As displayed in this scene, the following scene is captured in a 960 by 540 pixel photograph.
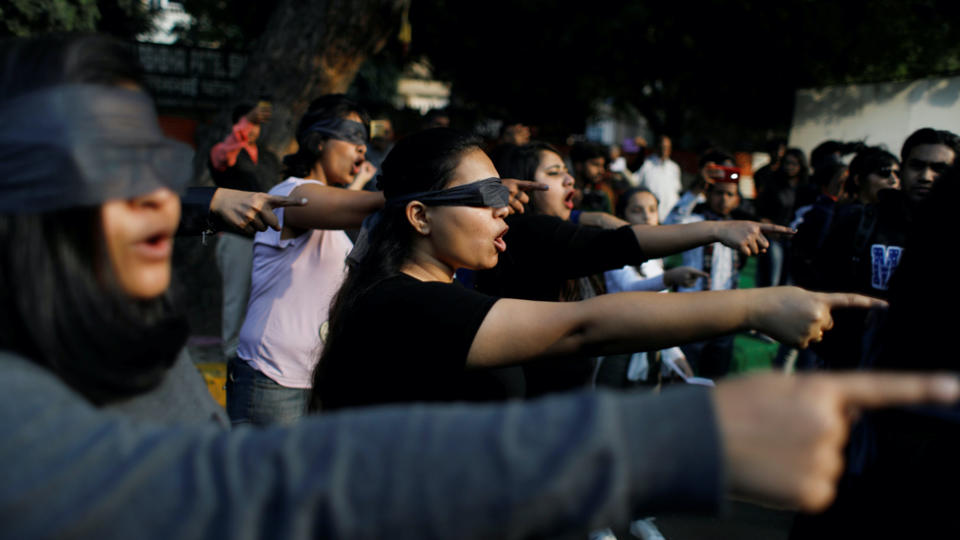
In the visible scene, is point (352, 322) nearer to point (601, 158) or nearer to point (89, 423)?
point (89, 423)

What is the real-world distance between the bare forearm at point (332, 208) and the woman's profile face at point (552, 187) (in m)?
1.63

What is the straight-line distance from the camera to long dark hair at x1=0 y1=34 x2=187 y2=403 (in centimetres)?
116

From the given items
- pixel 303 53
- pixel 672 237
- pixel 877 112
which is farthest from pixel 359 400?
pixel 877 112

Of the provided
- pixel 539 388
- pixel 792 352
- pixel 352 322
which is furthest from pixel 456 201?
pixel 792 352

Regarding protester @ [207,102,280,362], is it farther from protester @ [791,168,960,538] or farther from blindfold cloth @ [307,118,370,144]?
protester @ [791,168,960,538]

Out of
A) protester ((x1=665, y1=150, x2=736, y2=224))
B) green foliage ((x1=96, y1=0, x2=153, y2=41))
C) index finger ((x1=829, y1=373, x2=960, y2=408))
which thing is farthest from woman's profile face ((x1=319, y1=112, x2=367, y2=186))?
green foliage ((x1=96, y1=0, x2=153, y2=41))

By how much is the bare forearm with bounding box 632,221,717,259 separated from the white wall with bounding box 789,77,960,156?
24.2 feet

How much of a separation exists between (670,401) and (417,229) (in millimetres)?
1664

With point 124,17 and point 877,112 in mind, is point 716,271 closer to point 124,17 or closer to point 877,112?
point 877,112

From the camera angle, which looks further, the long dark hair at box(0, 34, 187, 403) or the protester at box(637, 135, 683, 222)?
the protester at box(637, 135, 683, 222)

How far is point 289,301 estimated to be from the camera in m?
3.64

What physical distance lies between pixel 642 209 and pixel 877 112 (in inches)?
266

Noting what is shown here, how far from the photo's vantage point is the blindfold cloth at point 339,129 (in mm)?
4109

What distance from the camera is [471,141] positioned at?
282 centimetres
